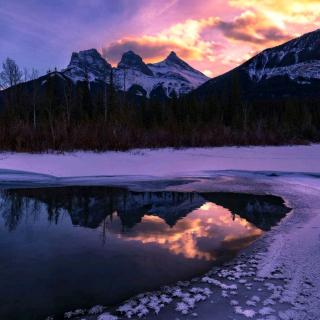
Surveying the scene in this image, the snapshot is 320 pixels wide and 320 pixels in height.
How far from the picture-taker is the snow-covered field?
13.2 feet

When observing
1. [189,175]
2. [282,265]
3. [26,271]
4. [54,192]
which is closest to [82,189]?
[54,192]

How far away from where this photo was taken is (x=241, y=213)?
884 cm

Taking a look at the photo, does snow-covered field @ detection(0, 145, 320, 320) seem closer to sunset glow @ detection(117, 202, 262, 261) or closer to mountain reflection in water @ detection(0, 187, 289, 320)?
mountain reflection in water @ detection(0, 187, 289, 320)

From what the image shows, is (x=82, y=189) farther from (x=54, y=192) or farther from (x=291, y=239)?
(x=291, y=239)

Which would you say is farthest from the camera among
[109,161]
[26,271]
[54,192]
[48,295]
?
[109,161]

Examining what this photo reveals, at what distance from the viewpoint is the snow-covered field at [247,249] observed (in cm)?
403

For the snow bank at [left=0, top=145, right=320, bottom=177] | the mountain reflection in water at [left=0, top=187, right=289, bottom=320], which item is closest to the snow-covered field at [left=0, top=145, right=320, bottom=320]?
the snow bank at [left=0, top=145, right=320, bottom=177]

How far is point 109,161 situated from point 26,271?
12657mm

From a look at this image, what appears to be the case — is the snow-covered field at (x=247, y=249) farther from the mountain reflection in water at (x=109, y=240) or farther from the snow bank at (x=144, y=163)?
the mountain reflection in water at (x=109, y=240)

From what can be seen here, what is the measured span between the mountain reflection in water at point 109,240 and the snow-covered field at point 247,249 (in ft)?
1.13

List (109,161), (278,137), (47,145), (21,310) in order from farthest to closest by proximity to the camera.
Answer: (278,137) → (47,145) → (109,161) → (21,310)

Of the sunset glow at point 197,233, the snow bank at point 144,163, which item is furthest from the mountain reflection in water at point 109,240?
the snow bank at point 144,163

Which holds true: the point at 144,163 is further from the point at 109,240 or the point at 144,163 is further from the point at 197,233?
the point at 109,240

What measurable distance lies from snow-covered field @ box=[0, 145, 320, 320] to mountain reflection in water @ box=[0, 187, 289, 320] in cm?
35
